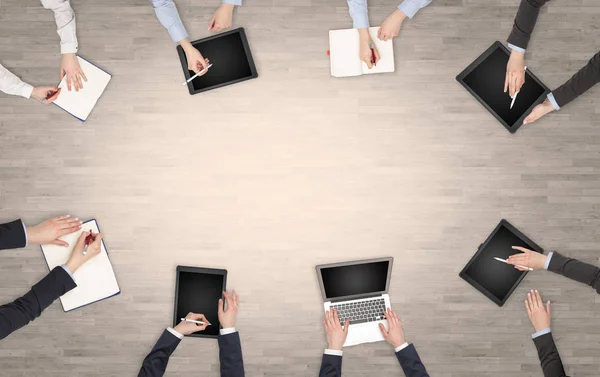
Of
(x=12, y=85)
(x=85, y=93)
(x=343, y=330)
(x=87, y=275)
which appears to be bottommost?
(x=343, y=330)

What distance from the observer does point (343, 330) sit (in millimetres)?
3375

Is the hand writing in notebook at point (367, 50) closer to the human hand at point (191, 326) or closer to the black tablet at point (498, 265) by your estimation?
the black tablet at point (498, 265)

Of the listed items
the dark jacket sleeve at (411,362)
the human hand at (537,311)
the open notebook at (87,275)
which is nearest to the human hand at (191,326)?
the open notebook at (87,275)

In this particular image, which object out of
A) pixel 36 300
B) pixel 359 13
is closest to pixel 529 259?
pixel 359 13

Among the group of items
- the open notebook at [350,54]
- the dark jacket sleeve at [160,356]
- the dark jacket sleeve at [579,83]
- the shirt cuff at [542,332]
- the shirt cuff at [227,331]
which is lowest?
the shirt cuff at [542,332]

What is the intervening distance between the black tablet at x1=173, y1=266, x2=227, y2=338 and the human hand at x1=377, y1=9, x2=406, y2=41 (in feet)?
5.74

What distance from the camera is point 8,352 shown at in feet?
11.4

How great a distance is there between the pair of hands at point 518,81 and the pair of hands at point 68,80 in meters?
2.60

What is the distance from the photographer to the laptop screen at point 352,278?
339 centimetres

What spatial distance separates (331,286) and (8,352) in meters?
2.09

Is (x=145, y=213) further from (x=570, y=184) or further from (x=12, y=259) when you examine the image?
(x=570, y=184)

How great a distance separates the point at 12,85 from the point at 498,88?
295cm

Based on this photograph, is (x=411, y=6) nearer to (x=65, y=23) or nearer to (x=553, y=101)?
(x=553, y=101)

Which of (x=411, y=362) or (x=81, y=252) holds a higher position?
(x=81, y=252)
